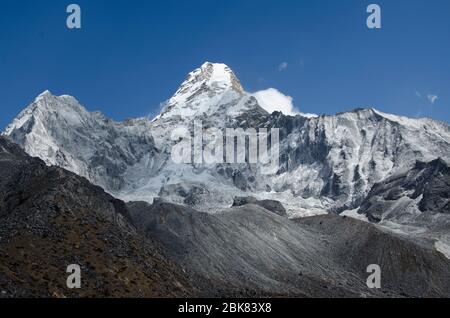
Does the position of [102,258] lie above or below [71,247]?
below

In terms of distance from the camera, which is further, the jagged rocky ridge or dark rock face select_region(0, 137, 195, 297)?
the jagged rocky ridge

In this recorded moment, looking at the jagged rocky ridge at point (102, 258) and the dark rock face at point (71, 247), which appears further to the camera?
the jagged rocky ridge at point (102, 258)

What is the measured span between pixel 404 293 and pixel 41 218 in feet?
A: 323

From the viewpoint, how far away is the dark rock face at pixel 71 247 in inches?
4569

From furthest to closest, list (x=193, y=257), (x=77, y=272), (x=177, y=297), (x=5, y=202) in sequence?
(x=193, y=257) < (x=5, y=202) < (x=177, y=297) < (x=77, y=272)

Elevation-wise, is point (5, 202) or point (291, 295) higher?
point (5, 202)

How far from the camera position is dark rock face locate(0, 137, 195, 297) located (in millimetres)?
116062

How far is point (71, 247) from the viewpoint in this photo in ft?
430

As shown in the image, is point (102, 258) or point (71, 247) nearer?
point (71, 247)

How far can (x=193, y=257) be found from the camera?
188 m

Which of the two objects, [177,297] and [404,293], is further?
[404,293]
